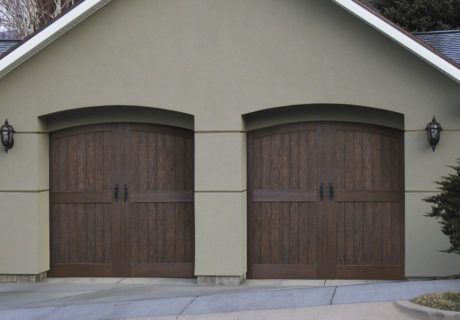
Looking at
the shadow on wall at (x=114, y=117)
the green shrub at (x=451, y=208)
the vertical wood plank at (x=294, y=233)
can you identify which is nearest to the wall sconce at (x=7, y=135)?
the shadow on wall at (x=114, y=117)

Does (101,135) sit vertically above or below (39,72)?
below

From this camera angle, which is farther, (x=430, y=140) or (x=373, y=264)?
(x=373, y=264)

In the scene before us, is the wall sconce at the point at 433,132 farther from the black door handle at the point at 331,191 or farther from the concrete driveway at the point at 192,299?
the concrete driveway at the point at 192,299

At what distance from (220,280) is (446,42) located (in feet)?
16.6

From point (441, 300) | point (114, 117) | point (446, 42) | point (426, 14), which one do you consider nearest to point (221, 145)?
point (114, 117)

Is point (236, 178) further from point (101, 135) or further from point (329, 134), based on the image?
point (101, 135)

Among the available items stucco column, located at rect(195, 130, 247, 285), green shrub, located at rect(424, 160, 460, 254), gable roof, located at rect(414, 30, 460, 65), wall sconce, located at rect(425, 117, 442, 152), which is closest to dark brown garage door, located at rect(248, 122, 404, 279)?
stucco column, located at rect(195, 130, 247, 285)

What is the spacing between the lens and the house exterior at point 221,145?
11.5 meters

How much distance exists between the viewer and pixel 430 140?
11125 mm

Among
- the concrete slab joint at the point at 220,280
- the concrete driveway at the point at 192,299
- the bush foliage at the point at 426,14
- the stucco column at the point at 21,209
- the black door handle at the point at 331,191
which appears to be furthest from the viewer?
the bush foliage at the point at 426,14

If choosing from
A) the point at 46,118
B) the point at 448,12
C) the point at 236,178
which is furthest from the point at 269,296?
the point at 448,12

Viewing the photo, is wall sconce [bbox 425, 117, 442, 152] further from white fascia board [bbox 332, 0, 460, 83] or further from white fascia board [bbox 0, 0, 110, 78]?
white fascia board [bbox 0, 0, 110, 78]

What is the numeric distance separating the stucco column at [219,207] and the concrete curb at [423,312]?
11.0ft

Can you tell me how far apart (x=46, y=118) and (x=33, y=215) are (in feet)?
5.07
